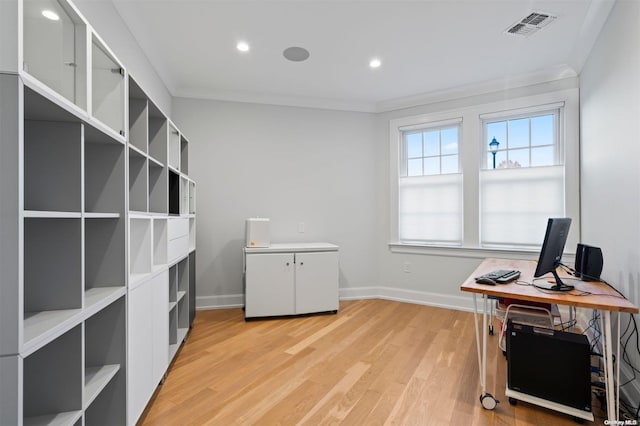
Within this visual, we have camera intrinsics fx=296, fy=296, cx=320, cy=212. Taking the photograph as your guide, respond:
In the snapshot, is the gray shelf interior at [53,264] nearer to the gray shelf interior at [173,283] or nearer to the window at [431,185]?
the gray shelf interior at [173,283]

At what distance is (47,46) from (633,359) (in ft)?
11.5

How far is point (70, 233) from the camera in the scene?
1.16 metres

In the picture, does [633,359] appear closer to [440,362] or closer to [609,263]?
[609,263]

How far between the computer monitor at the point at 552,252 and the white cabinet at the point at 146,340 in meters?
2.35

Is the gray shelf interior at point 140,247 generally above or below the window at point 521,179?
below

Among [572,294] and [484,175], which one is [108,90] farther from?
[484,175]

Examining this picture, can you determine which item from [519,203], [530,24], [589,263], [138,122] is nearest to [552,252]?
[589,263]

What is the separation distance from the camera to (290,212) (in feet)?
13.0

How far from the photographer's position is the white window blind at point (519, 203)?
10.7 ft

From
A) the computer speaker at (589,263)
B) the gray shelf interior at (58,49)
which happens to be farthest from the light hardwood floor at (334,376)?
the gray shelf interior at (58,49)

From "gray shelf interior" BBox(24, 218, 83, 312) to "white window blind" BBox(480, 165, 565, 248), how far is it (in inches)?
151

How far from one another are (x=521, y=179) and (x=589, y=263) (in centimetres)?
152

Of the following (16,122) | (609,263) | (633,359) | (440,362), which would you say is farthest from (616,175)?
(16,122)

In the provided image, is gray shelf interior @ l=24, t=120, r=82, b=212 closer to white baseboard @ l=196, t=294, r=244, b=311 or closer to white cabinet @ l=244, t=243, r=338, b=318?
white cabinet @ l=244, t=243, r=338, b=318
